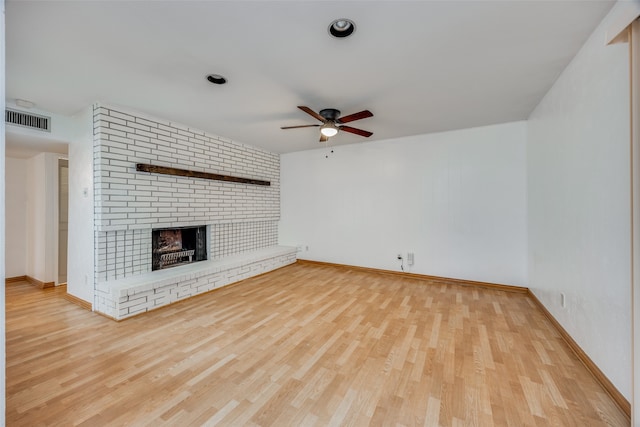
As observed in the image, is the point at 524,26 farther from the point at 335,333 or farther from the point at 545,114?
the point at 335,333

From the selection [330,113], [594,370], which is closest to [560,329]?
[594,370]

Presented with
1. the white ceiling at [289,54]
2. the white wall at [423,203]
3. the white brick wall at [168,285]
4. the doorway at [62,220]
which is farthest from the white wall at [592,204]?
the doorway at [62,220]

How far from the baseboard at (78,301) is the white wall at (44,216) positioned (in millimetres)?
949

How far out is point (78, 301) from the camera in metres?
3.31

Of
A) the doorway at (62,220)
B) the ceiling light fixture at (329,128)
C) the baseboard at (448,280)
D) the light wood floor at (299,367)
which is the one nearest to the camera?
the light wood floor at (299,367)

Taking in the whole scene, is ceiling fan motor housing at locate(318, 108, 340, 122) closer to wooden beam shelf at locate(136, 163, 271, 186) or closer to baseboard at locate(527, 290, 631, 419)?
wooden beam shelf at locate(136, 163, 271, 186)

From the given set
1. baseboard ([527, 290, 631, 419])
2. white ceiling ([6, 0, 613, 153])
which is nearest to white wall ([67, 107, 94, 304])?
white ceiling ([6, 0, 613, 153])

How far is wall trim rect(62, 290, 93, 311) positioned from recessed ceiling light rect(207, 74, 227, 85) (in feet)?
10.2

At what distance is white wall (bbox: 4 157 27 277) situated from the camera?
4.36 metres

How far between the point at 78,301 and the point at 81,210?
120cm

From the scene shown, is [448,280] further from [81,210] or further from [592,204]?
[81,210]

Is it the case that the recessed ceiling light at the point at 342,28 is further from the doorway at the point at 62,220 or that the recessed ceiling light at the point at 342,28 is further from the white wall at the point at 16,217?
the white wall at the point at 16,217

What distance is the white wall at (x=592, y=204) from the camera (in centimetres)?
163

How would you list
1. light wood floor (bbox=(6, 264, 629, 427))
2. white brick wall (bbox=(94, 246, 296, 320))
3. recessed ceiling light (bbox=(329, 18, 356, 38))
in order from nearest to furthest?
1. light wood floor (bbox=(6, 264, 629, 427))
2. recessed ceiling light (bbox=(329, 18, 356, 38))
3. white brick wall (bbox=(94, 246, 296, 320))
